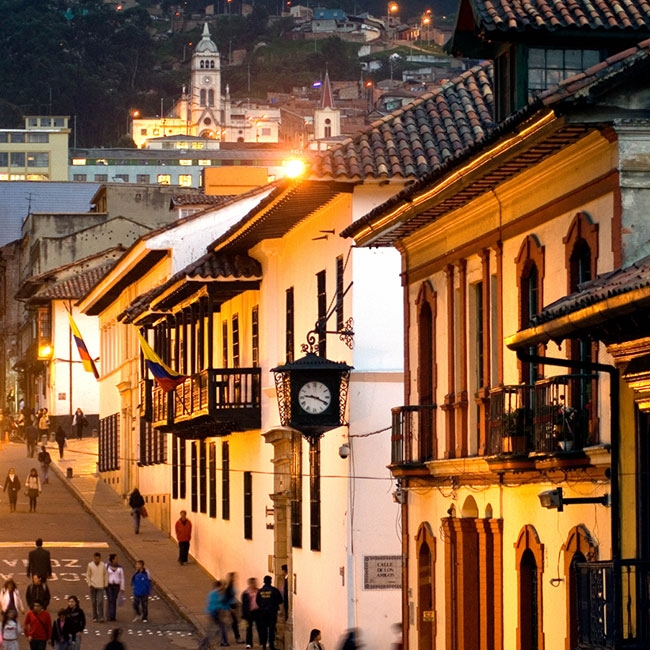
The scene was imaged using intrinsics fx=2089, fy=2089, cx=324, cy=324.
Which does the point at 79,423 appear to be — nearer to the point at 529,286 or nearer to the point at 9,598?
the point at 9,598

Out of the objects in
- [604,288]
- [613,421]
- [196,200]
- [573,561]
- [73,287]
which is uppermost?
[73,287]

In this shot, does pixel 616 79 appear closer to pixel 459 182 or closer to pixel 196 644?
pixel 459 182

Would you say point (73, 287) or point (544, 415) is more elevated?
point (73, 287)

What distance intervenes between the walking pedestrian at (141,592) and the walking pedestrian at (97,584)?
59 cm

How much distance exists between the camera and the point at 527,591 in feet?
71.9

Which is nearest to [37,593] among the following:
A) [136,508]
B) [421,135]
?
[421,135]

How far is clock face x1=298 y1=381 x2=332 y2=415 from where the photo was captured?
30.6m

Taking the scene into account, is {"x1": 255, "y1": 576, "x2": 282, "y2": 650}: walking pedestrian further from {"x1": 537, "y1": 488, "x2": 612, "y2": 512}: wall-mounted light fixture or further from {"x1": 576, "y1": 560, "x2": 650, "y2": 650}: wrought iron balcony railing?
{"x1": 576, "y1": 560, "x2": 650, "y2": 650}: wrought iron balcony railing

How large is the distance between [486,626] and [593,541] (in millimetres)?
4850

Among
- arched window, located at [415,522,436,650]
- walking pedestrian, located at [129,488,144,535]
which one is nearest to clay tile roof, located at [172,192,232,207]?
walking pedestrian, located at [129,488,144,535]

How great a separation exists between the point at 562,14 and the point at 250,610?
16.4m

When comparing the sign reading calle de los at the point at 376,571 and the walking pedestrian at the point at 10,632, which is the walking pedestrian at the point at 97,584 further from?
the sign reading calle de los at the point at 376,571

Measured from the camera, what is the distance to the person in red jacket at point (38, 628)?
Answer: 31.8 metres

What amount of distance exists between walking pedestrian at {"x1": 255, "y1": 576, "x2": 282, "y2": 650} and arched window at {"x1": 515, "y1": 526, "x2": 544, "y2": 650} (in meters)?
13.8
